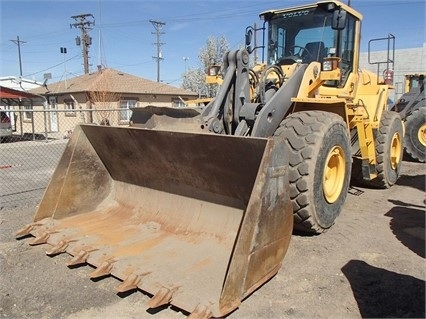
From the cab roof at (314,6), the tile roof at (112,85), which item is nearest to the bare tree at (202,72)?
the tile roof at (112,85)

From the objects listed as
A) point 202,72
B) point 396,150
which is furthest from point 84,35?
point 396,150

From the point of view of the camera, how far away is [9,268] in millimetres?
3807

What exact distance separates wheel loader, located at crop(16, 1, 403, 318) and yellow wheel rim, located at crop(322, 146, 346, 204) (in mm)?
15

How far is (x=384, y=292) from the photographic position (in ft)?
10.7

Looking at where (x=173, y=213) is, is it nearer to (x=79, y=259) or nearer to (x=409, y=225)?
(x=79, y=259)

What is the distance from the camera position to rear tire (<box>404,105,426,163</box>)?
9.98 metres

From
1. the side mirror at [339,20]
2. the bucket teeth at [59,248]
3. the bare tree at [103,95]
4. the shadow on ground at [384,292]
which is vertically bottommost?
the shadow on ground at [384,292]

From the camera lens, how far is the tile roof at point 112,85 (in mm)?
26078

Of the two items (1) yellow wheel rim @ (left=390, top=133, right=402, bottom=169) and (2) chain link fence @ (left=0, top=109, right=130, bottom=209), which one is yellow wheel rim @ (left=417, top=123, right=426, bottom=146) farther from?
(2) chain link fence @ (left=0, top=109, right=130, bottom=209)

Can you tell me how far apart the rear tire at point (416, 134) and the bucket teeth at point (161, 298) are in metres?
9.06

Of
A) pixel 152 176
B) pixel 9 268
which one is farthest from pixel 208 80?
pixel 9 268

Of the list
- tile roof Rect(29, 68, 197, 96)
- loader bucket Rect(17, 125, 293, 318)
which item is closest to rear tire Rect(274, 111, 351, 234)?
loader bucket Rect(17, 125, 293, 318)

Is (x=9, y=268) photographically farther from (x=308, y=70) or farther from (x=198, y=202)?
(x=308, y=70)

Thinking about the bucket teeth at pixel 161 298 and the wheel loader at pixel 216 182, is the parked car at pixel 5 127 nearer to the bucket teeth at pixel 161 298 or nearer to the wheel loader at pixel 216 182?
the wheel loader at pixel 216 182
